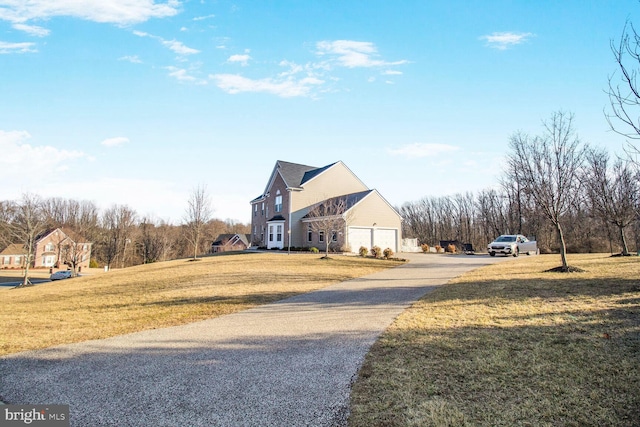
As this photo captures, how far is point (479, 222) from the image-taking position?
57.0 metres

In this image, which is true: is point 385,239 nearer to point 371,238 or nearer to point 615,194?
point 371,238

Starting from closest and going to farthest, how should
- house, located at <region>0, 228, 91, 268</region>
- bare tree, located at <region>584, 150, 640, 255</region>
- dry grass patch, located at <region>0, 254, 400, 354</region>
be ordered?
dry grass patch, located at <region>0, 254, 400, 354</region> → bare tree, located at <region>584, 150, 640, 255</region> → house, located at <region>0, 228, 91, 268</region>

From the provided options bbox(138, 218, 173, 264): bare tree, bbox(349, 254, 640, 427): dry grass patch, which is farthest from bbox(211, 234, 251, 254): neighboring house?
bbox(349, 254, 640, 427): dry grass patch

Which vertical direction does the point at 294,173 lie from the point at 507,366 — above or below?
above

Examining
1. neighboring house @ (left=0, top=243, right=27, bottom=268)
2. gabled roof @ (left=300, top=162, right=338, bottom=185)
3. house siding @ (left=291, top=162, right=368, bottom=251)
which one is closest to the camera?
house siding @ (left=291, top=162, right=368, bottom=251)

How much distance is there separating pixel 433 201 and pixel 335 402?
65196 mm

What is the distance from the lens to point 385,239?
106 ft

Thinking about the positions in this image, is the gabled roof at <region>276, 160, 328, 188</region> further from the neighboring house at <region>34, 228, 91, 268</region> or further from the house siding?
the neighboring house at <region>34, 228, 91, 268</region>

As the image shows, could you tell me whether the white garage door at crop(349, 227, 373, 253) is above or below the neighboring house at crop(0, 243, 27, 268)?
above

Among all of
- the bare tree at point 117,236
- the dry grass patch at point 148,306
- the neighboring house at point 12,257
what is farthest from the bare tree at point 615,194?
the neighboring house at point 12,257

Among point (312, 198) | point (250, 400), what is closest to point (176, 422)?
point (250, 400)

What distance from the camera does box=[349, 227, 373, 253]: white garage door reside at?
30.2 metres
